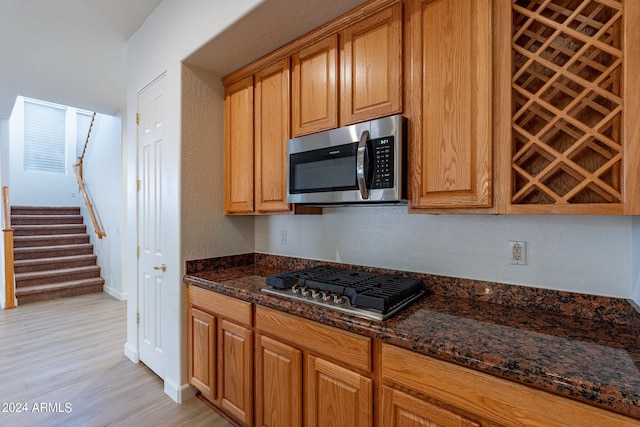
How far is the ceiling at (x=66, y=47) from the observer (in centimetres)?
239

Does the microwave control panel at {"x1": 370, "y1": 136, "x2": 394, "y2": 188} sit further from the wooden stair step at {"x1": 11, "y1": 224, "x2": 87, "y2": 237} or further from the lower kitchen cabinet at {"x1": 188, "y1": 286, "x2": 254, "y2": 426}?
the wooden stair step at {"x1": 11, "y1": 224, "x2": 87, "y2": 237}

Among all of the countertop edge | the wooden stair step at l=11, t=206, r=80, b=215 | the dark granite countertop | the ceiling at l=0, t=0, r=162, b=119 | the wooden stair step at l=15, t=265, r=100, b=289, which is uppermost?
the ceiling at l=0, t=0, r=162, b=119

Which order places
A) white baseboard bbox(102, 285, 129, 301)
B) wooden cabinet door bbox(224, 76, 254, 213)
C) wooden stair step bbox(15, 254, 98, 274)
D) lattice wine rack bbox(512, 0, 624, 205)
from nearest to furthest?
lattice wine rack bbox(512, 0, 624, 205)
wooden cabinet door bbox(224, 76, 254, 213)
white baseboard bbox(102, 285, 129, 301)
wooden stair step bbox(15, 254, 98, 274)

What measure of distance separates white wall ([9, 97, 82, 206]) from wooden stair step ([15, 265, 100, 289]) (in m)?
2.34

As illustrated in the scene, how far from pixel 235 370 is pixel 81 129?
27.5 ft

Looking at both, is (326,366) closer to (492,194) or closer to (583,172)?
(492,194)

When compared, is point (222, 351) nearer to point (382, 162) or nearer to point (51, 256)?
point (382, 162)

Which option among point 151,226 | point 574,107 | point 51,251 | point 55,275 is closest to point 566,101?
point 574,107

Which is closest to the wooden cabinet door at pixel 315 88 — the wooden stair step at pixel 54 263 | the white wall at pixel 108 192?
the white wall at pixel 108 192

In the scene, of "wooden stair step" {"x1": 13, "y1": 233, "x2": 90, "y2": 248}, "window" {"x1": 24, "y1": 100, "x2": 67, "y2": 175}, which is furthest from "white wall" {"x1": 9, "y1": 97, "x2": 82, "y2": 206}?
"wooden stair step" {"x1": 13, "y1": 233, "x2": 90, "y2": 248}

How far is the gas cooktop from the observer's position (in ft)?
4.27

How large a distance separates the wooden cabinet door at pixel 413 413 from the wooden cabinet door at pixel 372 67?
1230 millimetres

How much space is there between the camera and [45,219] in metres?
6.21

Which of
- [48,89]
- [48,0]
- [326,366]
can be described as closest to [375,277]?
[326,366]
